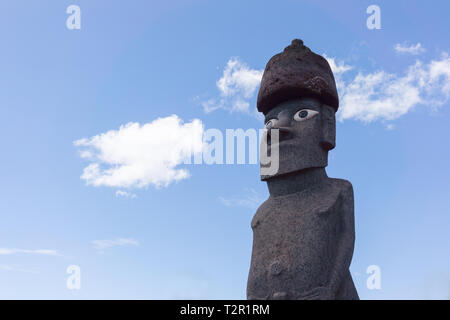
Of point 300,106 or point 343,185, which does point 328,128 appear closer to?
point 300,106

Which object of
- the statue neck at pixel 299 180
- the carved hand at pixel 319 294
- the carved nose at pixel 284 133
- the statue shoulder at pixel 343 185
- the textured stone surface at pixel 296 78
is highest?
the textured stone surface at pixel 296 78

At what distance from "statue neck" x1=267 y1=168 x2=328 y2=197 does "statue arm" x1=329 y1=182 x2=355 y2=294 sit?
1.46 feet

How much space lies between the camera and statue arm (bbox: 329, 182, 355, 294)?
24.0 feet

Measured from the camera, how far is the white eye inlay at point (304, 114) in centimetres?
828

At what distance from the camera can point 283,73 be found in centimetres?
846

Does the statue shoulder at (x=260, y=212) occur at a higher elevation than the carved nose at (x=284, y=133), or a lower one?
lower

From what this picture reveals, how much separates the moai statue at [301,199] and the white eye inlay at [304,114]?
0.02 meters

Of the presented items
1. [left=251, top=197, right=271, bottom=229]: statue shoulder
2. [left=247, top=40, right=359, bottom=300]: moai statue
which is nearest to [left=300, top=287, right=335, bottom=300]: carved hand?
[left=247, top=40, right=359, bottom=300]: moai statue

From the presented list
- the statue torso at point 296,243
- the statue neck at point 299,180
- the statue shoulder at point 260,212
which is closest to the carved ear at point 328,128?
the statue neck at point 299,180

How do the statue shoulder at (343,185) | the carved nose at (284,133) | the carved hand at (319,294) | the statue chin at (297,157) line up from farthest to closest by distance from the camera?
the carved nose at (284,133) < the statue chin at (297,157) < the statue shoulder at (343,185) < the carved hand at (319,294)

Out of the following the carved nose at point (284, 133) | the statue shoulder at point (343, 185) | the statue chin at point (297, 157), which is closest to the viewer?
the statue shoulder at point (343, 185)

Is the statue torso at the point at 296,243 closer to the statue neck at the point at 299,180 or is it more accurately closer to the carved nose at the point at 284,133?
the statue neck at the point at 299,180
